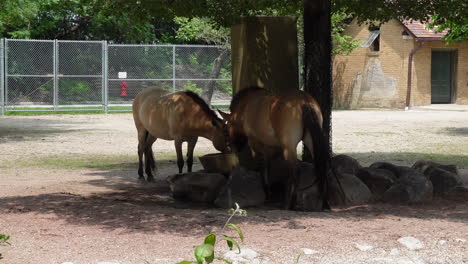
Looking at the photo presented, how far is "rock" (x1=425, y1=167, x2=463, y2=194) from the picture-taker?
10.3 meters

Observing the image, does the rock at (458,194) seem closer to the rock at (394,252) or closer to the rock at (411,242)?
the rock at (411,242)

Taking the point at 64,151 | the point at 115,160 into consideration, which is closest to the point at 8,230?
the point at 115,160

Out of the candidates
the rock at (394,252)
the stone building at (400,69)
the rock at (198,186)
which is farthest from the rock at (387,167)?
the stone building at (400,69)

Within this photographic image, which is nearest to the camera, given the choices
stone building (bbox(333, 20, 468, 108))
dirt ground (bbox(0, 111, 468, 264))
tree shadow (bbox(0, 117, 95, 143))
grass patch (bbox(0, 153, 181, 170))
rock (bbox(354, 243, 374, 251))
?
dirt ground (bbox(0, 111, 468, 264))

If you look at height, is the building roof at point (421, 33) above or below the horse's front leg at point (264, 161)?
above

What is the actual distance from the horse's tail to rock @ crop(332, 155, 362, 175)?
1.22 meters

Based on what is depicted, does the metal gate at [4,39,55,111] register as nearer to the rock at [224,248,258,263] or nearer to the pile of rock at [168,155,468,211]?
the pile of rock at [168,155,468,211]

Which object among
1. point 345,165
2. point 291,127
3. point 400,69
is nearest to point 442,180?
point 345,165

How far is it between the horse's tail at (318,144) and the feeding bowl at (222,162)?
1.53m

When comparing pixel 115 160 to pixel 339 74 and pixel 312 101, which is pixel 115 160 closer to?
pixel 312 101

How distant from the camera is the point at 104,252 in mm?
6586

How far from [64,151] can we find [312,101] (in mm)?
8366

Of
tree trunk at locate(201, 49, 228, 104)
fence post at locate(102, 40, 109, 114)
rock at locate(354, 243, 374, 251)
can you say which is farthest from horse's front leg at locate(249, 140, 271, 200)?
tree trunk at locate(201, 49, 228, 104)

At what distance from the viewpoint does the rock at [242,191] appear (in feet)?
30.7
